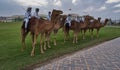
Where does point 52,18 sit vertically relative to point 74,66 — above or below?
above

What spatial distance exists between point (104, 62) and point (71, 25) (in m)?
8.92

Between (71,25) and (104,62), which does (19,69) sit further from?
(71,25)

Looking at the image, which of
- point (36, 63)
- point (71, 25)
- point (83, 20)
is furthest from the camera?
point (83, 20)

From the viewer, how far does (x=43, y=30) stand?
12.2 metres

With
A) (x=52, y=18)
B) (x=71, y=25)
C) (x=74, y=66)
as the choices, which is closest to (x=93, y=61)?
(x=74, y=66)

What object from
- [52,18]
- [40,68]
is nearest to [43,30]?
[52,18]

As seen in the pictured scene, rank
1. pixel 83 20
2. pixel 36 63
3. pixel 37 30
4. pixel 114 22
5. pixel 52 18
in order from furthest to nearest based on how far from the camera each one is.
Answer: pixel 114 22 → pixel 83 20 → pixel 52 18 → pixel 37 30 → pixel 36 63

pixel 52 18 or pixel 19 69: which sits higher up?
pixel 52 18

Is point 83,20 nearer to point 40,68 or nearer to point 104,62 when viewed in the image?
point 104,62

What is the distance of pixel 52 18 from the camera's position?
13148 mm

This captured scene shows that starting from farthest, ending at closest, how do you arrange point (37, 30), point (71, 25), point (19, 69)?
point (71, 25), point (37, 30), point (19, 69)

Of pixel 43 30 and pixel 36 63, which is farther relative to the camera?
pixel 43 30

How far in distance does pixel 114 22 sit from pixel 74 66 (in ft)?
191

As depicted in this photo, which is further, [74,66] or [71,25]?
[71,25]
